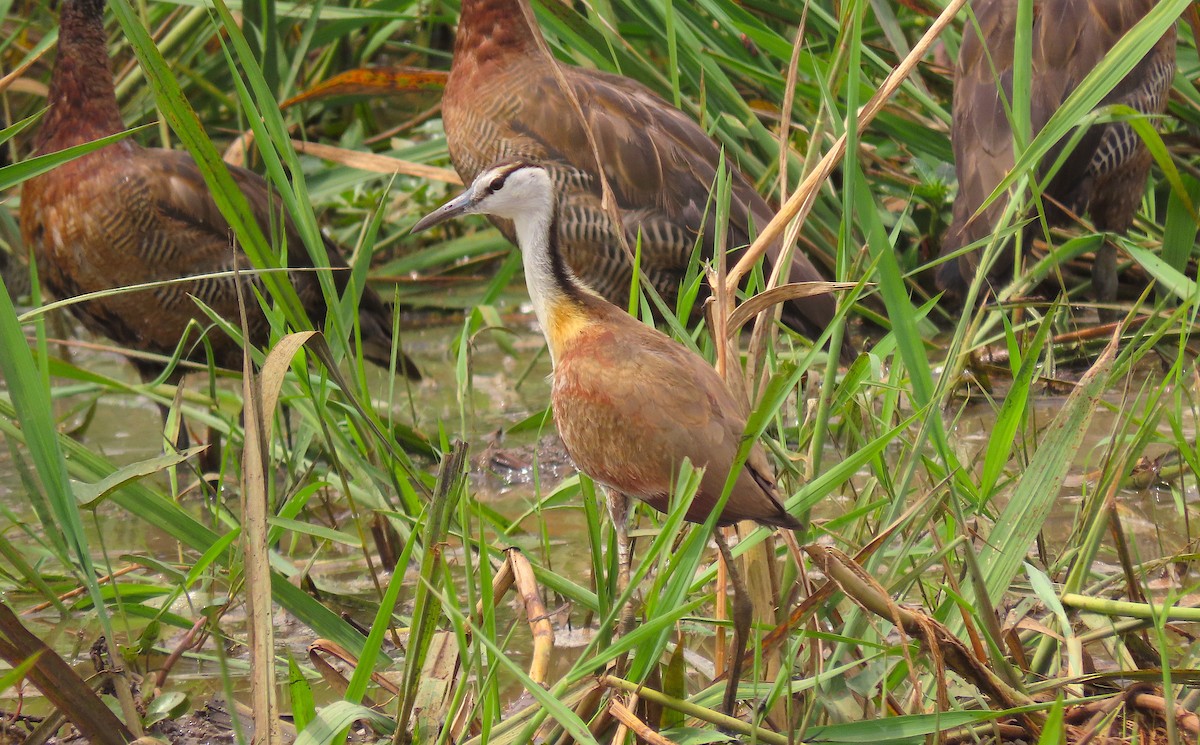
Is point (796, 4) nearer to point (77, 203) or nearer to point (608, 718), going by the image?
A: point (77, 203)

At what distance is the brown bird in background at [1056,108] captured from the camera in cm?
461

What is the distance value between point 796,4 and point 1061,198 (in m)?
1.20

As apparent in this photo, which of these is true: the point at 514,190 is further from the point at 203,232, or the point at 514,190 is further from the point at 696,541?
the point at 203,232

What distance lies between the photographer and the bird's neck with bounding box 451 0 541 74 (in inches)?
197

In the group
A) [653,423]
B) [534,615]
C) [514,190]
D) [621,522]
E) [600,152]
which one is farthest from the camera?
[600,152]

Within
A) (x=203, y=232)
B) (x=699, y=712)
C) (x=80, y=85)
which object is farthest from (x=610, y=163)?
→ (x=699, y=712)

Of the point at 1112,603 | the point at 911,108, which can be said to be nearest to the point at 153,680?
the point at 1112,603

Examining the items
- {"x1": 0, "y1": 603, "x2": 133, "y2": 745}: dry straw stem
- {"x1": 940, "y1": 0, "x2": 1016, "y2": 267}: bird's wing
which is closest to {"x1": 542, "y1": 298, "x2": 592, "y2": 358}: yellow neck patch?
{"x1": 0, "y1": 603, "x2": 133, "y2": 745}: dry straw stem

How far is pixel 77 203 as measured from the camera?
4.83 metres

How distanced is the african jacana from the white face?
242 millimetres

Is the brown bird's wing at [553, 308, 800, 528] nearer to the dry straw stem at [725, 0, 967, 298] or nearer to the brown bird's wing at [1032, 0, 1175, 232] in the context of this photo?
the dry straw stem at [725, 0, 967, 298]

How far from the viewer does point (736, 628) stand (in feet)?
7.18

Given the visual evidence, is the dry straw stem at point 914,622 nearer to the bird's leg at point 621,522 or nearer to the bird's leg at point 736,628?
the bird's leg at point 736,628

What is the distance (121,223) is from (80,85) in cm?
62
